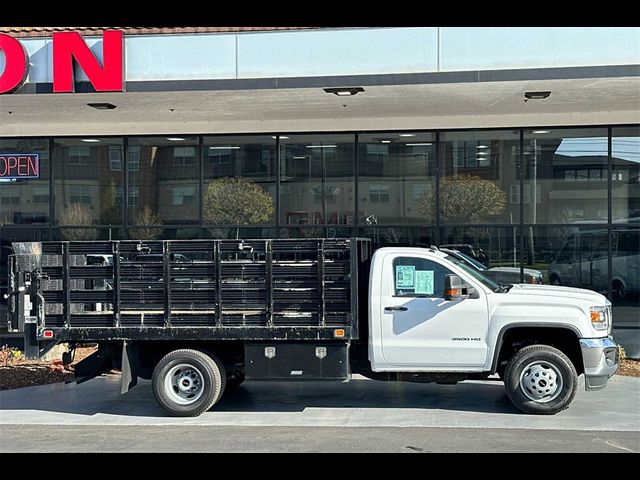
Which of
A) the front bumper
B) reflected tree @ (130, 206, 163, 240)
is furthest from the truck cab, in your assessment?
reflected tree @ (130, 206, 163, 240)

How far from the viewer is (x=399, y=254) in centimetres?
999

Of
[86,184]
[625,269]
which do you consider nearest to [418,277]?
[625,269]

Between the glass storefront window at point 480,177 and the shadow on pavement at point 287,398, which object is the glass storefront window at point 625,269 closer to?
the glass storefront window at point 480,177

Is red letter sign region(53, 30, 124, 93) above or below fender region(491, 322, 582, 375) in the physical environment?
above

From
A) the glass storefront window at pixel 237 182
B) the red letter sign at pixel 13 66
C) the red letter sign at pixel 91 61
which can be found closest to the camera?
the red letter sign at pixel 91 61

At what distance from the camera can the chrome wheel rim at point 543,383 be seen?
966cm

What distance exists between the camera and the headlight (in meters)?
9.68

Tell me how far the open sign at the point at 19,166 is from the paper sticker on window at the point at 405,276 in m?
8.65

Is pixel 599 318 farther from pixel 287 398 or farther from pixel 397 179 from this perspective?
pixel 397 179

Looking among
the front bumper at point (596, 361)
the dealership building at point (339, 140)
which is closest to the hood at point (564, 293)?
the front bumper at point (596, 361)

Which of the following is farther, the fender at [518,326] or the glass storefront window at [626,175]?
the glass storefront window at [626,175]

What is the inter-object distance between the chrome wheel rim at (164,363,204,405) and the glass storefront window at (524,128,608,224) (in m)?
7.10

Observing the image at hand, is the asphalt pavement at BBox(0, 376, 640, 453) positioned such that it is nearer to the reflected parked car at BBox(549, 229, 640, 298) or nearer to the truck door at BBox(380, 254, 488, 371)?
the truck door at BBox(380, 254, 488, 371)

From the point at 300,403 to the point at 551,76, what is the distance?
5615mm
